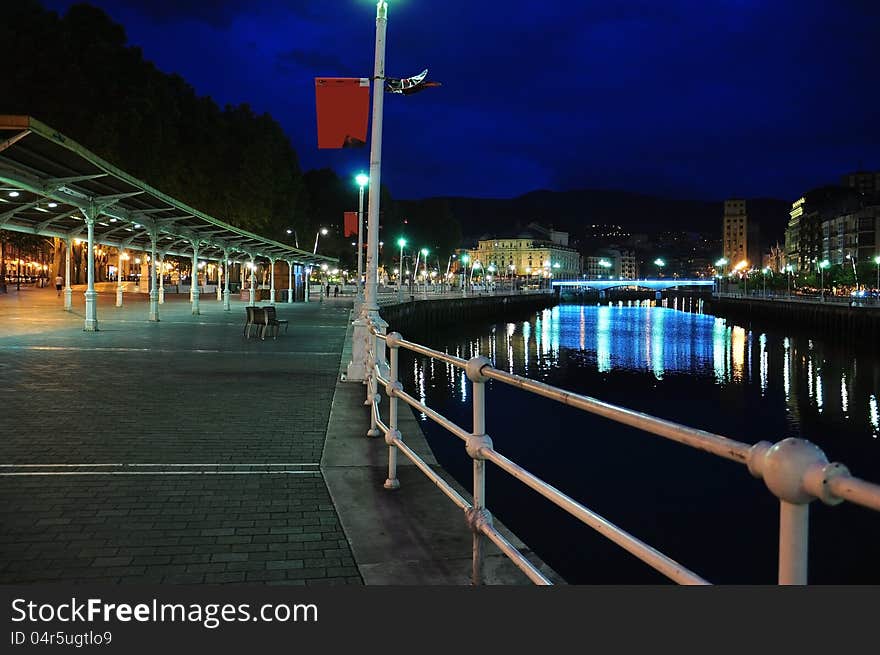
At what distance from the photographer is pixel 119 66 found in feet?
148

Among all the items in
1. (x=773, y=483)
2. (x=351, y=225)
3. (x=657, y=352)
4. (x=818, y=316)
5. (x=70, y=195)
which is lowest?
(x=657, y=352)

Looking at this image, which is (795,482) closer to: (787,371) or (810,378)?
(810,378)

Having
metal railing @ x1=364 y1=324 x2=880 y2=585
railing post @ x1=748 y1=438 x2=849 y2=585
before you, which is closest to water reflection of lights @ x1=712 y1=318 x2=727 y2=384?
metal railing @ x1=364 y1=324 x2=880 y2=585

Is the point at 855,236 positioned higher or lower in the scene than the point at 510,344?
higher

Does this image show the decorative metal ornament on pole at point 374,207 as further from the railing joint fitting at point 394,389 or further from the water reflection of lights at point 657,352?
the water reflection of lights at point 657,352

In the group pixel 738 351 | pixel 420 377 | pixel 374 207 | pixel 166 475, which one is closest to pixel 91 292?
pixel 374 207

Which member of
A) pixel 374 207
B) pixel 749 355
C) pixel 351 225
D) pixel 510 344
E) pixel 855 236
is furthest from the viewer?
pixel 855 236

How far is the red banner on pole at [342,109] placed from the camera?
11.7 m

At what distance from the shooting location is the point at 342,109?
38.7ft

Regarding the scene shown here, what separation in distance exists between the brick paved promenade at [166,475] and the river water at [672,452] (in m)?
4.52

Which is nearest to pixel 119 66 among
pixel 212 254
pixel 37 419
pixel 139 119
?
pixel 139 119

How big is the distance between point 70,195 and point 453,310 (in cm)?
6253

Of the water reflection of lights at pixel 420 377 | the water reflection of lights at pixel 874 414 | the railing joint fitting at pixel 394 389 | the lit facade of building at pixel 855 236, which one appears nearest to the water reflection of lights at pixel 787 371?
the water reflection of lights at pixel 874 414

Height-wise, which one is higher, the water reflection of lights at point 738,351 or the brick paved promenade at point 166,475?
the brick paved promenade at point 166,475
